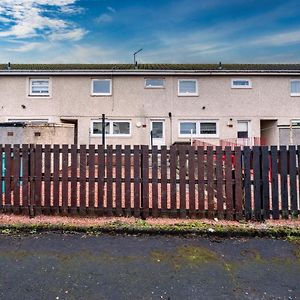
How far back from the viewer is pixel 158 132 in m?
18.5

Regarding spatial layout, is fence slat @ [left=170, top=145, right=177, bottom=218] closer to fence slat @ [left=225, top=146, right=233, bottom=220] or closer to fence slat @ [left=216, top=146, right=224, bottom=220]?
fence slat @ [left=216, top=146, right=224, bottom=220]

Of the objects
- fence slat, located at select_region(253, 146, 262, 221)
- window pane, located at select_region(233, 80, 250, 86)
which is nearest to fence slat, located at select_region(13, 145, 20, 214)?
fence slat, located at select_region(253, 146, 262, 221)

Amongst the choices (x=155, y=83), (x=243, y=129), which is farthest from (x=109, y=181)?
(x=243, y=129)

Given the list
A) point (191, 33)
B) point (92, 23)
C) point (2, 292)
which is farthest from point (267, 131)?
point (2, 292)

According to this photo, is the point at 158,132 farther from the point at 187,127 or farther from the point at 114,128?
the point at 114,128

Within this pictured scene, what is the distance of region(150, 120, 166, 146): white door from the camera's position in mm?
18391

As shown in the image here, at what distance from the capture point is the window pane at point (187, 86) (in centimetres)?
1856

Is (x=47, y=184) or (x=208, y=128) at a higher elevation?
(x=208, y=128)

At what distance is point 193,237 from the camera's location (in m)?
4.52

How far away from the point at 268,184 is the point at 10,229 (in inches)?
184

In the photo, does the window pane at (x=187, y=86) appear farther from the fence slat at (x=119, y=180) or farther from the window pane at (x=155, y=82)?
the fence slat at (x=119, y=180)

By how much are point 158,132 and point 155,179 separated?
43.2ft

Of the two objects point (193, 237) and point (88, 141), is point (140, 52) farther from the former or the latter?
point (193, 237)

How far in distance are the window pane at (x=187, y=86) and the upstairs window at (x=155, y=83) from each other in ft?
3.95
